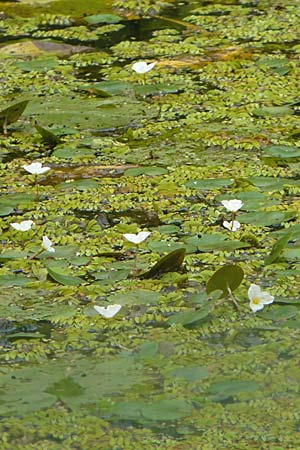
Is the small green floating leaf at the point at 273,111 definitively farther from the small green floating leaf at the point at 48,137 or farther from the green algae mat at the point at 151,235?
the small green floating leaf at the point at 48,137

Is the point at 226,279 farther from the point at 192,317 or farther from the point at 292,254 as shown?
the point at 292,254

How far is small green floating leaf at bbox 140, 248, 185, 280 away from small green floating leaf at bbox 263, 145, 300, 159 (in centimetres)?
68

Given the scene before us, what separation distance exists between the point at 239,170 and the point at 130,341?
2.87 feet

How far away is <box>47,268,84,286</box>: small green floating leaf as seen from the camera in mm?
2254

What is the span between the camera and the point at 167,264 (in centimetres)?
228

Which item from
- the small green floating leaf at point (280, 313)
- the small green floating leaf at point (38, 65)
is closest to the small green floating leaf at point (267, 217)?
the small green floating leaf at point (280, 313)

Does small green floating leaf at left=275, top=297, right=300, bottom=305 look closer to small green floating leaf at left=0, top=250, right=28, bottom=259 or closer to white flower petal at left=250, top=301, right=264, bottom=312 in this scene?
white flower petal at left=250, top=301, right=264, bottom=312

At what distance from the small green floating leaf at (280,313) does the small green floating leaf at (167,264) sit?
230mm

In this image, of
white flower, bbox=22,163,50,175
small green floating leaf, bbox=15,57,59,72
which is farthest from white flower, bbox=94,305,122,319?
small green floating leaf, bbox=15,57,59,72

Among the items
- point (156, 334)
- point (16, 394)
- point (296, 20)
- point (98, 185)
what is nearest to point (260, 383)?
point (156, 334)

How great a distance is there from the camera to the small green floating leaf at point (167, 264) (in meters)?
2.27

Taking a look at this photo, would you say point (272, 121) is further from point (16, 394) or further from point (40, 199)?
point (16, 394)

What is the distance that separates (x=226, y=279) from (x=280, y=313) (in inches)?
4.7

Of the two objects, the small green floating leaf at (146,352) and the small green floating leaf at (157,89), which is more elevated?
the small green floating leaf at (146,352)
